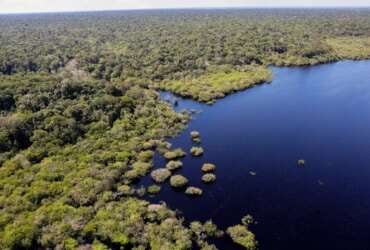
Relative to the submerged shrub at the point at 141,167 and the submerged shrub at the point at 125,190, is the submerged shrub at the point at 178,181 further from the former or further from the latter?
the submerged shrub at the point at 125,190

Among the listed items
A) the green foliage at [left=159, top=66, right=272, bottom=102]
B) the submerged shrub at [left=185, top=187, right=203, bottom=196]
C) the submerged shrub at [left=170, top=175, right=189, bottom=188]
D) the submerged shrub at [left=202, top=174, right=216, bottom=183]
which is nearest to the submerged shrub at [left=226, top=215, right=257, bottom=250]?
the submerged shrub at [left=185, top=187, right=203, bottom=196]

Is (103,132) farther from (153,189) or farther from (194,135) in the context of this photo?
(153,189)

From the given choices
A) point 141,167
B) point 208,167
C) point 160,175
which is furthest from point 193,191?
point 141,167

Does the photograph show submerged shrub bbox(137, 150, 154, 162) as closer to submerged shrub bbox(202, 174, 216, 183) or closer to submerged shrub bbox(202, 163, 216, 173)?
submerged shrub bbox(202, 163, 216, 173)

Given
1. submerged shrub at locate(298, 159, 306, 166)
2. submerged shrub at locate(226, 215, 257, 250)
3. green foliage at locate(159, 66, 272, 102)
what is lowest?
submerged shrub at locate(226, 215, 257, 250)

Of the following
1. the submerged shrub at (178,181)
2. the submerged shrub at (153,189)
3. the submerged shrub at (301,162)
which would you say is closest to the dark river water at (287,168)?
the submerged shrub at (153,189)

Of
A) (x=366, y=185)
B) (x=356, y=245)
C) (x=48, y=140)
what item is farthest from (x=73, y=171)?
(x=366, y=185)

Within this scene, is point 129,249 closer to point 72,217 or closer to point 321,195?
point 72,217
